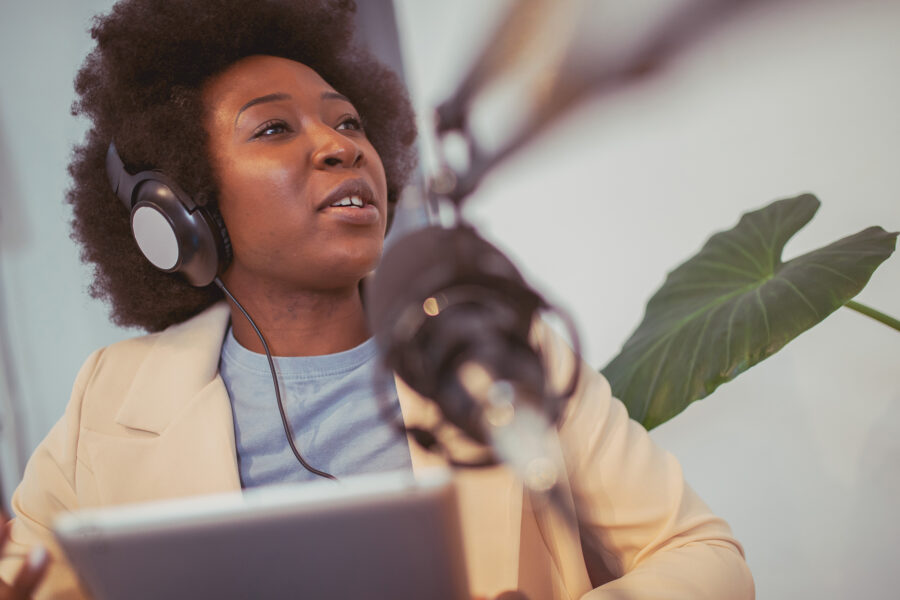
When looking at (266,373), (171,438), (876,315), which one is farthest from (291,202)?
(876,315)

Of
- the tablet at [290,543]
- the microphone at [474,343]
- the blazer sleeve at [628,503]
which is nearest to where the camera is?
the microphone at [474,343]

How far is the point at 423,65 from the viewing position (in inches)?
47.6

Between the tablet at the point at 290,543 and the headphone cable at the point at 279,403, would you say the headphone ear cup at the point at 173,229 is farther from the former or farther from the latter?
the tablet at the point at 290,543

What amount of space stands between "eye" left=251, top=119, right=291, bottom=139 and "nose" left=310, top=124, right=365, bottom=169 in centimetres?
4

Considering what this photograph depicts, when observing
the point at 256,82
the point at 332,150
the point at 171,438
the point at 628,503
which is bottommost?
the point at 628,503

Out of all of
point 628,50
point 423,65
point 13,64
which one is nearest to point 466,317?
point 628,50

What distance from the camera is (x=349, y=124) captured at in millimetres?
1028

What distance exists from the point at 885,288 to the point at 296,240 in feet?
3.06

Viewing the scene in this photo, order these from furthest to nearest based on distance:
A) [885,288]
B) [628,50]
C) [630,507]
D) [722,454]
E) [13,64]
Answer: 1. [13,64]
2. [722,454]
3. [885,288]
4. [630,507]
5. [628,50]

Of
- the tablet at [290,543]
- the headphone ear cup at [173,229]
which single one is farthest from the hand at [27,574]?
the headphone ear cup at [173,229]

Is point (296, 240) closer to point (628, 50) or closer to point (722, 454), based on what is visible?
point (628, 50)

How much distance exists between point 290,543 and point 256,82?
0.69 m

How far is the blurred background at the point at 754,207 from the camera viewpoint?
1.12 m

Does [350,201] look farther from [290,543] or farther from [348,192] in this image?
[290,543]
